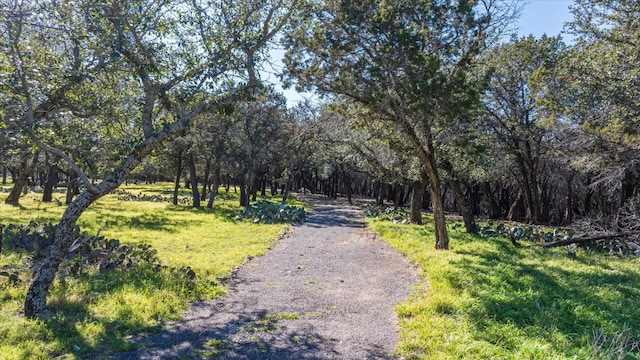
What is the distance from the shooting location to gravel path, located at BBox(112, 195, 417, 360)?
502cm

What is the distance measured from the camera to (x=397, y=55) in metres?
9.59

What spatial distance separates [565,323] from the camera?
20.1 ft

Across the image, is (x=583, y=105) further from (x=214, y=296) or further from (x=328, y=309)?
(x=214, y=296)

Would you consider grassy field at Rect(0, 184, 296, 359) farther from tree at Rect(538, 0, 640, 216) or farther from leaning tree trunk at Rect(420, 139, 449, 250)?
tree at Rect(538, 0, 640, 216)

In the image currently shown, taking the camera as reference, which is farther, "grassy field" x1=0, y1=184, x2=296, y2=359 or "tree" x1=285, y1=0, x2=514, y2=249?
"tree" x1=285, y1=0, x2=514, y2=249

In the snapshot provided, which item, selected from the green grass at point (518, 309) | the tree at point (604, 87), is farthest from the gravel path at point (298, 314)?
the tree at point (604, 87)

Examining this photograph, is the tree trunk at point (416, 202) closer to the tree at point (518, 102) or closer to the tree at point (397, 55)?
the tree at point (518, 102)

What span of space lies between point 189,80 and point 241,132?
18.7m

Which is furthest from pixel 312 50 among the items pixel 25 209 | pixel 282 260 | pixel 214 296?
pixel 25 209

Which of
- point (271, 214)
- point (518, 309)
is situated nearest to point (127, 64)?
point (518, 309)

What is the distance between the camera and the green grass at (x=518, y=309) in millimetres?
4986

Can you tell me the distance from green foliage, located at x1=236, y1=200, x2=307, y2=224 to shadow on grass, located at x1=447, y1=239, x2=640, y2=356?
1034 centimetres

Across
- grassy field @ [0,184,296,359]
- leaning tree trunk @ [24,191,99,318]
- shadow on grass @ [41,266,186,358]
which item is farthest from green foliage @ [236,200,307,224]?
leaning tree trunk @ [24,191,99,318]

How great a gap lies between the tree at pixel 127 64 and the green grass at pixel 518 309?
5.01m
